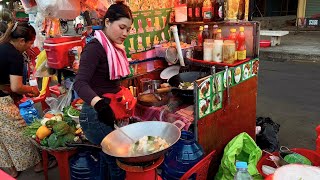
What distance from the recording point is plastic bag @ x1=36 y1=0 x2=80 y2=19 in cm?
342

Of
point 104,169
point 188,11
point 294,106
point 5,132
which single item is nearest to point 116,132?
point 104,169

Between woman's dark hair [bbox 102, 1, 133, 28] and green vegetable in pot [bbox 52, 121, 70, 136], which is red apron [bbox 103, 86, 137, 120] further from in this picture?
green vegetable in pot [bbox 52, 121, 70, 136]

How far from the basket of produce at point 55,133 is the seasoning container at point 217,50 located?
1741 millimetres

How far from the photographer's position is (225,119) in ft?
10.6

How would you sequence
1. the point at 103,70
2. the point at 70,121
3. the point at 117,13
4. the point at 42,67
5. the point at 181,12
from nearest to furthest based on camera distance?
the point at 117,13 < the point at 103,70 < the point at 70,121 < the point at 181,12 < the point at 42,67

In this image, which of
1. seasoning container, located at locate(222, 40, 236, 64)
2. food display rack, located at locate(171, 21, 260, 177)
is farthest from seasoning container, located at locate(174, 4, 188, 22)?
seasoning container, located at locate(222, 40, 236, 64)

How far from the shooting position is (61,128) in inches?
119

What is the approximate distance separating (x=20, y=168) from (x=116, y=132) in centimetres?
212

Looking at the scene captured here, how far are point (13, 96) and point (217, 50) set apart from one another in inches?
96.8

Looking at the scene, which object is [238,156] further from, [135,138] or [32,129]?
[32,129]

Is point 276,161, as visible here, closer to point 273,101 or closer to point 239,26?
point 239,26

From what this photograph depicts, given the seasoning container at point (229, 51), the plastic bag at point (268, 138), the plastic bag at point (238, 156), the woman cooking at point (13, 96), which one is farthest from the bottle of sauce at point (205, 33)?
the woman cooking at point (13, 96)

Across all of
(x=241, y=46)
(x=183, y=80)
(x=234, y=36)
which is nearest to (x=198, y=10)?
(x=234, y=36)

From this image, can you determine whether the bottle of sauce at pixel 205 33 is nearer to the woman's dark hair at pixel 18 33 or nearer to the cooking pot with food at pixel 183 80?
the cooking pot with food at pixel 183 80
